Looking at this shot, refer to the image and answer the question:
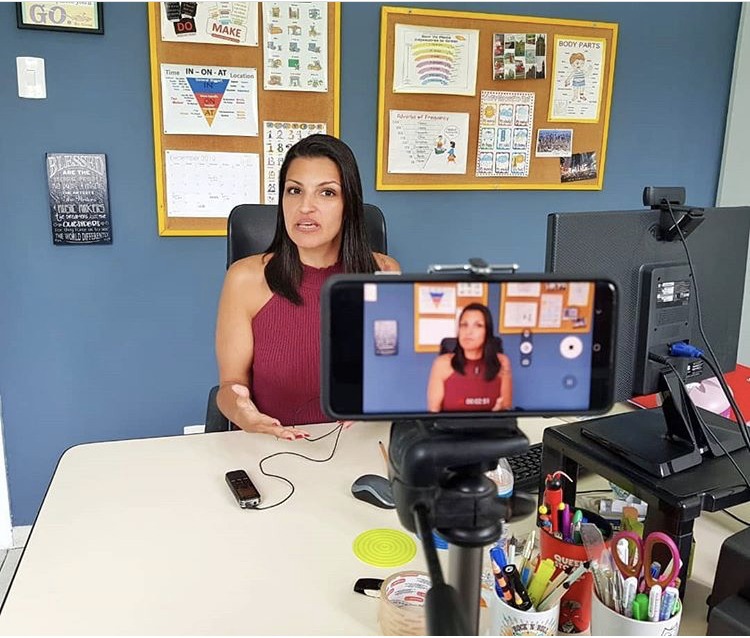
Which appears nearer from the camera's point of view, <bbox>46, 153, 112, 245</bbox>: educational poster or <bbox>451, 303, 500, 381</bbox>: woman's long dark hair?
<bbox>451, 303, 500, 381</bbox>: woman's long dark hair

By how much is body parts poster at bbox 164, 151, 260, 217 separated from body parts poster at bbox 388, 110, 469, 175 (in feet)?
1.55

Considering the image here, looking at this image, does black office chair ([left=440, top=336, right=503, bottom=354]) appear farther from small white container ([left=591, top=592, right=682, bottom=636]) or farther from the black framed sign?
the black framed sign

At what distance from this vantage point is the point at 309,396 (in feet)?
5.19

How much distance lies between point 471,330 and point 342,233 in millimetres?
1126

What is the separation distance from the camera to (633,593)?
28.7 inches

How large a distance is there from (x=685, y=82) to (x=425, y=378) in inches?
101

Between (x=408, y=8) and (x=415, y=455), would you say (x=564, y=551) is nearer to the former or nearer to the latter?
(x=415, y=455)

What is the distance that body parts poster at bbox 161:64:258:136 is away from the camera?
2039 mm

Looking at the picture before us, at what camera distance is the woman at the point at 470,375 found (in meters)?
0.52

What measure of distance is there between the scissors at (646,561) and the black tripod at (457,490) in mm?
321

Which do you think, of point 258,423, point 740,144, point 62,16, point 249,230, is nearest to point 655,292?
point 258,423

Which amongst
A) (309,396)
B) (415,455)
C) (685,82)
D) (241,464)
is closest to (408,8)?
(685,82)

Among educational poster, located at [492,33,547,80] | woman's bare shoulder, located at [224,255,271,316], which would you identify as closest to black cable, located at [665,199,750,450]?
woman's bare shoulder, located at [224,255,271,316]

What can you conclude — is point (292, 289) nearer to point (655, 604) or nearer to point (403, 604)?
point (403, 604)
